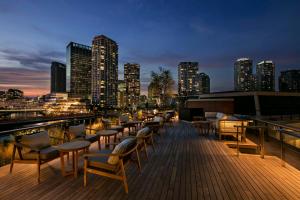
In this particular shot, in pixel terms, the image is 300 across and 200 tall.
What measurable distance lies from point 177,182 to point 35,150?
268 cm

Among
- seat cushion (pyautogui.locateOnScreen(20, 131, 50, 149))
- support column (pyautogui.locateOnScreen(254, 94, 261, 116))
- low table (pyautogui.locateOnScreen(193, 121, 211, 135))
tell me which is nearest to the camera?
seat cushion (pyautogui.locateOnScreen(20, 131, 50, 149))

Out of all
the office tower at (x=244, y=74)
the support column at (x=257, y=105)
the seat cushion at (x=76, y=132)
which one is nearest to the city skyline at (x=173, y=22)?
the support column at (x=257, y=105)

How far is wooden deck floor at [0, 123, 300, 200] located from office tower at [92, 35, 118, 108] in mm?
125695

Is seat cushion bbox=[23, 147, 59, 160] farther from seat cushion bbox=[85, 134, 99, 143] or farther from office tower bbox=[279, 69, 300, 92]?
office tower bbox=[279, 69, 300, 92]

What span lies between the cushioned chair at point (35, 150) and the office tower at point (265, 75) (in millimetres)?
114820

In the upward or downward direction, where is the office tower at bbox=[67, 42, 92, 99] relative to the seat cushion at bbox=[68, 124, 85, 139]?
upward

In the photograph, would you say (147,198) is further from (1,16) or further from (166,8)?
(1,16)

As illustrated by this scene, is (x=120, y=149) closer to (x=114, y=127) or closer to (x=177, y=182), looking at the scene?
(x=177, y=182)

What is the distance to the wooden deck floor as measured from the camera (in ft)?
9.68

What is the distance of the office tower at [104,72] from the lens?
132 m

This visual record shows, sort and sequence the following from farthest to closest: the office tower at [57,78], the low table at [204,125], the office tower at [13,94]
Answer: the office tower at [57,78], the office tower at [13,94], the low table at [204,125]

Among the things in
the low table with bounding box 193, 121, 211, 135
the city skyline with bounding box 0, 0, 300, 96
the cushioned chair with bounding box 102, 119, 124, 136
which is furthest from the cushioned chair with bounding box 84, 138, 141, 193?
the city skyline with bounding box 0, 0, 300, 96

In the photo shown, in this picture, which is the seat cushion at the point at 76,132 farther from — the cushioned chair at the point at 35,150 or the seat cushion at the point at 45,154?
the seat cushion at the point at 45,154

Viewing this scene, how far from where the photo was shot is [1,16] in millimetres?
19125
